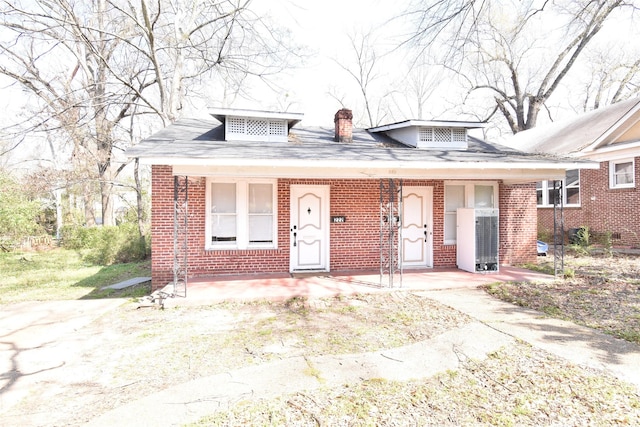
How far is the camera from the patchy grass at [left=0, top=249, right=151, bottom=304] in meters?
7.73

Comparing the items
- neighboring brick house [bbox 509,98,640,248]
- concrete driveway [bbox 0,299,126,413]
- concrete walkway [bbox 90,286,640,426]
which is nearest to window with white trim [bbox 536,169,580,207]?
neighboring brick house [bbox 509,98,640,248]

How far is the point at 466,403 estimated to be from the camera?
3.13 m

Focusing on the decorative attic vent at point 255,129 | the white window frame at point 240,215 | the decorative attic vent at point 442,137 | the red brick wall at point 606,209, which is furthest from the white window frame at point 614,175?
the white window frame at point 240,215

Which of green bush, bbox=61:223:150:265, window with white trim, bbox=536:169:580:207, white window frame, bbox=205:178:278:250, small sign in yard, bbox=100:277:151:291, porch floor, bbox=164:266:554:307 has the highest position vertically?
window with white trim, bbox=536:169:580:207

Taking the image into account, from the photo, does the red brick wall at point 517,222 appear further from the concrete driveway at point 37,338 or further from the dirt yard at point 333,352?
the concrete driveway at point 37,338

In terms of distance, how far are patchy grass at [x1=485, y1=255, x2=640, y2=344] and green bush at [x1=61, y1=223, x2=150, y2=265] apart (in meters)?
11.8

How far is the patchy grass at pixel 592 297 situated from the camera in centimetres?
524

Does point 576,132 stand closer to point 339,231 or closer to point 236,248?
point 339,231

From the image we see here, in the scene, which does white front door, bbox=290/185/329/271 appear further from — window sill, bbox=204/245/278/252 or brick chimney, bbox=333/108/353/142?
brick chimney, bbox=333/108/353/142

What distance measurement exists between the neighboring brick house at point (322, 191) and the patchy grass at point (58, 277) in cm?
187

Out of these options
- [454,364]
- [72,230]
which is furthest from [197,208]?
[72,230]

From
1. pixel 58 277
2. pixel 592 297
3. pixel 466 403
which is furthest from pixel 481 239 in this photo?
pixel 58 277

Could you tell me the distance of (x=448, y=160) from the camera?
7387 mm

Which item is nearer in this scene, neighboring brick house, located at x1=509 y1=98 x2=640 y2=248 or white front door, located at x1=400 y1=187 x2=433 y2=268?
white front door, located at x1=400 y1=187 x2=433 y2=268
